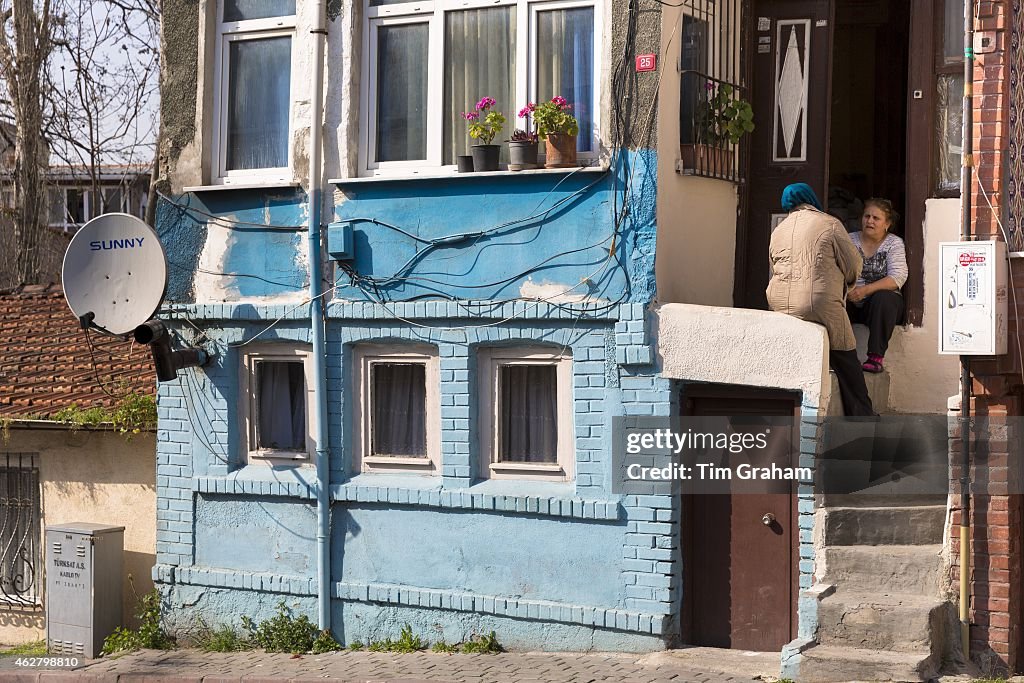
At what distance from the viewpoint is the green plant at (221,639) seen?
36.6ft

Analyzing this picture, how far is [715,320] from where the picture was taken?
30.8ft

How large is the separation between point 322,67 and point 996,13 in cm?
518

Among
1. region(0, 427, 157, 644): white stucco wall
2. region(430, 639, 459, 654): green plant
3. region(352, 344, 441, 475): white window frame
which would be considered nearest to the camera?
region(430, 639, 459, 654): green plant

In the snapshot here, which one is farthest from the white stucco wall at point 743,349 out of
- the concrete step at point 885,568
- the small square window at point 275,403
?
the small square window at point 275,403

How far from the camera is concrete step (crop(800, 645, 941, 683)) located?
26.9 ft

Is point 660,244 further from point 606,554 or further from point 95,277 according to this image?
point 95,277

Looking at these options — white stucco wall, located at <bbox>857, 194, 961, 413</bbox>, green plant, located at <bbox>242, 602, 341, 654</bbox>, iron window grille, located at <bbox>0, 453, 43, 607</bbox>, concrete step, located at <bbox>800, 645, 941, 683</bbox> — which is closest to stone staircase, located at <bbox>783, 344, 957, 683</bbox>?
concrete step, located at <bbox>800, 645, 941, 683</bbox>

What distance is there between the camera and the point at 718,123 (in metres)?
10.6

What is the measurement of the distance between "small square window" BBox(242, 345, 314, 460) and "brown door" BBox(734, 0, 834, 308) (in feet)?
12.5

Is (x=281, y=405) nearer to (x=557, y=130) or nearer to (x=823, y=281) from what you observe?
Answer: (x=557, y=130)

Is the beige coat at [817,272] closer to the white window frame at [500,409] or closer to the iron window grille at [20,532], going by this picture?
the white window frame at [500,409]

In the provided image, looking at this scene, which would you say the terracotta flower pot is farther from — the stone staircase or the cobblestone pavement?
the cobblestone pavement

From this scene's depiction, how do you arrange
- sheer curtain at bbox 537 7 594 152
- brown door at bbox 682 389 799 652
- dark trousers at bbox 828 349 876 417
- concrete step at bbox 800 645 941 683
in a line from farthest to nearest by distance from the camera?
sheer curtain at bbox 537 7 594 152 < brown door at bbox 682 389 799 652 < dark trousers at bbox 828 349 876 417 < concrete step at bbox 800 645 941 683

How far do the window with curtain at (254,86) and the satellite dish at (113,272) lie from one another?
3.38 ft
